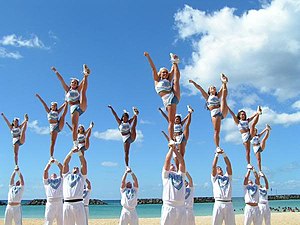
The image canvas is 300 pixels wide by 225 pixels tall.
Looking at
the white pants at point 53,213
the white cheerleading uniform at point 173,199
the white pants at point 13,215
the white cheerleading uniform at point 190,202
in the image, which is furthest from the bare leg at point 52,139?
the white cheerleading uniform at point 173,199

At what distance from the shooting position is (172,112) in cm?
982

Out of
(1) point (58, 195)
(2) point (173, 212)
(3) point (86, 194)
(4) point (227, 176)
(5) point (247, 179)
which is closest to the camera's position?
(2) point (173, 212)

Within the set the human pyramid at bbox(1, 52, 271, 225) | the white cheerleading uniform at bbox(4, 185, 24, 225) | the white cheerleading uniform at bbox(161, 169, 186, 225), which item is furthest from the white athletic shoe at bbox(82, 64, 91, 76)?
the white cheerleading uniform at bbox(4, 185, 24, 225)

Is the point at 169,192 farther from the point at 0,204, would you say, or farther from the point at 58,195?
the point at 0,204

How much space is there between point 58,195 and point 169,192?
17.2ft

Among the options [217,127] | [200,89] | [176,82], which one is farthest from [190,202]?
[176,82]

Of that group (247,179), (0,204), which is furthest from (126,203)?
(0,204)

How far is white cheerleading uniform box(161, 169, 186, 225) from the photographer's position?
906 cm

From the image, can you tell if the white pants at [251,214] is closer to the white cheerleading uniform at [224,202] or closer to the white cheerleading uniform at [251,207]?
the white cheerleading uniform at [251,207]

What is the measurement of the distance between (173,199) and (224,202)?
139 inches

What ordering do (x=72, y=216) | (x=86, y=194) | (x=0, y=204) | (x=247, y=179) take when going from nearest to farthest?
(x=72, y=216)
(x=247, y=179)
(x=86, y=194)
(x=0, y=204)

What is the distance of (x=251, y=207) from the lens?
14234mm

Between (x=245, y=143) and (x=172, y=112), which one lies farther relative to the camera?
(x=245, y=143)

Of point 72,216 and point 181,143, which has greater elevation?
point 181,143
